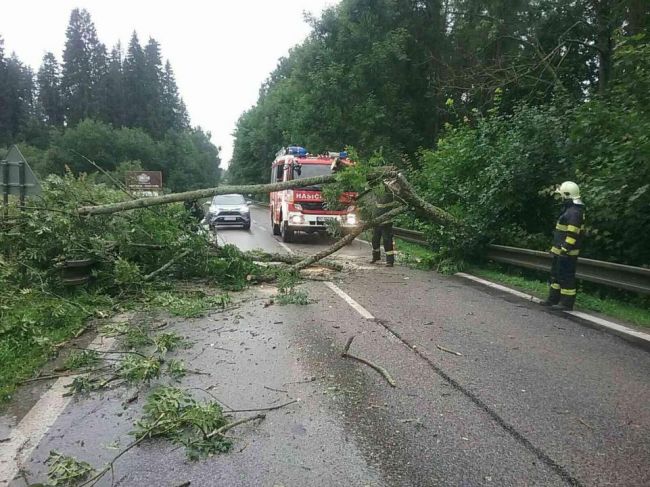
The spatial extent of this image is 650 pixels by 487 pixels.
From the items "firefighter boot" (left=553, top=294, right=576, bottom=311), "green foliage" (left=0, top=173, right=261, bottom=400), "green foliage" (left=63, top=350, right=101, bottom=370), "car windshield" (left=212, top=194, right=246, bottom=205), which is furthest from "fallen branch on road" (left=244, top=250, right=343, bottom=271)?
"car windshield" (left=212, top=194, right=246, bottom=205)

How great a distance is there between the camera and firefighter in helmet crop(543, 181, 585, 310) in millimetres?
7215

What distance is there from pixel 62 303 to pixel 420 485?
565 centimetres

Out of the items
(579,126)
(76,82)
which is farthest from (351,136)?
Answer: (76,82)

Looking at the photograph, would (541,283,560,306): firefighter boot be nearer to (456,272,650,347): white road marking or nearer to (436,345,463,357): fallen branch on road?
(456,272,650,347): white road marking

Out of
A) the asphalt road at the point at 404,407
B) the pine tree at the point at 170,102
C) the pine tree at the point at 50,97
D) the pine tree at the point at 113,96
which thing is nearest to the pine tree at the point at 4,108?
the pine tree at the point at 50,97

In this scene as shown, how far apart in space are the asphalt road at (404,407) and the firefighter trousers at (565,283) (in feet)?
2.09

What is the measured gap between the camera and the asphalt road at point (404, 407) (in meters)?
3.02

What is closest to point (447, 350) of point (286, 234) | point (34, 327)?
point (34, 327)

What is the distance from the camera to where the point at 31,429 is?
3619mm

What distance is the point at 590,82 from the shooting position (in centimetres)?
1966

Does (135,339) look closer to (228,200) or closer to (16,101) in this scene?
(228,200)

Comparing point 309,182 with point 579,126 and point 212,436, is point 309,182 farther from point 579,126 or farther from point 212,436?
point 212,436

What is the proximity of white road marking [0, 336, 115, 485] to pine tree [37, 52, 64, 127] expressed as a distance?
9464 centimetres

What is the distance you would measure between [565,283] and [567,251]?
0.46 metres
